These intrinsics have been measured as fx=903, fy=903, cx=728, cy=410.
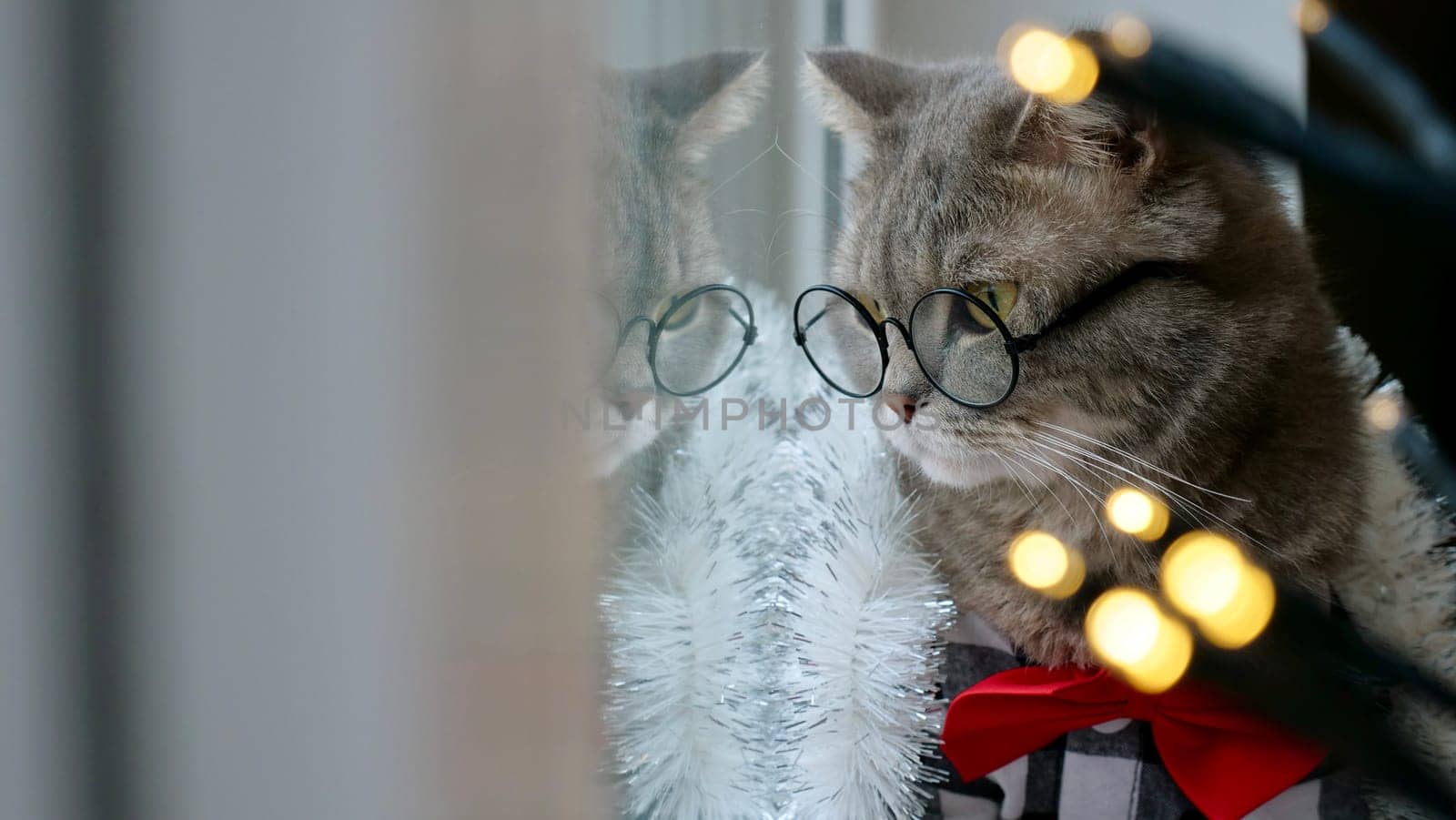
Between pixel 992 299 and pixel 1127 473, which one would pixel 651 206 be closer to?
pixel 992 299

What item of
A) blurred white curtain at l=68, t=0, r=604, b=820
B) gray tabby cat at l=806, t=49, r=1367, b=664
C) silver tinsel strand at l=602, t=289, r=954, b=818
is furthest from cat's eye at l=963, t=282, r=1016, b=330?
blurred white curtain at l=68, t=0, r=604, b=820

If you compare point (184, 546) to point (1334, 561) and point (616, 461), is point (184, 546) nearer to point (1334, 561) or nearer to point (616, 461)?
point (616, 461)

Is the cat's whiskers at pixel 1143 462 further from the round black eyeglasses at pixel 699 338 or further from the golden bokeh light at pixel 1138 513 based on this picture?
the round black eyeglasses at pixel 699 338

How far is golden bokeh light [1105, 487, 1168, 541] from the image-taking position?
0.50m

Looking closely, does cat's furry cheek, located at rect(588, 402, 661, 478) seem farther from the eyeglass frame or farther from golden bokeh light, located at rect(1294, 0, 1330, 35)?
golden bokeh light, located at rect(1294, 0, 1330, 35)

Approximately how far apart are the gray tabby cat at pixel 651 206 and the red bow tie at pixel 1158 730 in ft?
0.83

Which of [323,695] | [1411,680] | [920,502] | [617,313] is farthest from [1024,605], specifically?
[323,695]

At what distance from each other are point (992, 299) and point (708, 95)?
8.0 inches

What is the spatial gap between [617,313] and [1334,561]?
1.36ft

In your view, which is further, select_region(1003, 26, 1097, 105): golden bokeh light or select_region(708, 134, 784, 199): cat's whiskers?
select_region(708, 134, 784, 199): cat's whiskers

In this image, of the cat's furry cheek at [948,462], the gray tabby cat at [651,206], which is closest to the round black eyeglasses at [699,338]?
the gray tabby cat at [651,206]

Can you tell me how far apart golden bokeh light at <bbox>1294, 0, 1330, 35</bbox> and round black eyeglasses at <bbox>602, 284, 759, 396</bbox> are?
34 centimetres

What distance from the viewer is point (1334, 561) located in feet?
1.63

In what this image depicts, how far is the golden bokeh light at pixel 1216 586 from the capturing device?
1.51 feet
